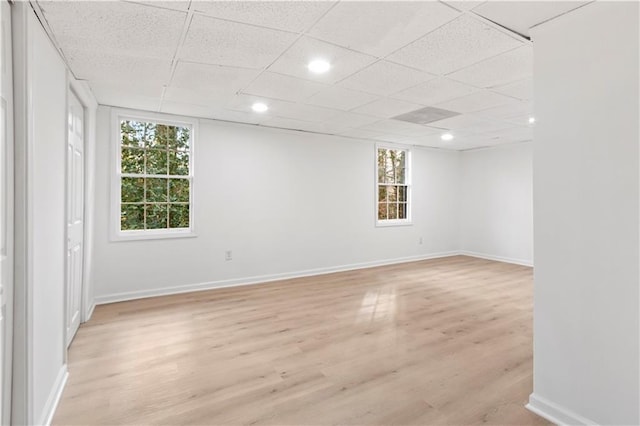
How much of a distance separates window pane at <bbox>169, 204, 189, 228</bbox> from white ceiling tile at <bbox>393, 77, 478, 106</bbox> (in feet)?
10.2

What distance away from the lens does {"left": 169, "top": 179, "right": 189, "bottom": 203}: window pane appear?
455cm

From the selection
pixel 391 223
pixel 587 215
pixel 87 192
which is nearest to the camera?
pixel 587 215

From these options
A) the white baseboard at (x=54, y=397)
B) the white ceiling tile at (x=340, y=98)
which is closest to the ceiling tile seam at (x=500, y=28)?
the white ceiling tile at (x=340, y=98)

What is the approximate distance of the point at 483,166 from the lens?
716cm

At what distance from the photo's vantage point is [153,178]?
4.44 metres

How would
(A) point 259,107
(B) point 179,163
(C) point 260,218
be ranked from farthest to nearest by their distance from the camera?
(C) point 260,218 → (B) point 179,163 → (A) point 259,107

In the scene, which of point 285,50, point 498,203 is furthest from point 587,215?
point 498,203

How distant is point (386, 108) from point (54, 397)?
395 cm

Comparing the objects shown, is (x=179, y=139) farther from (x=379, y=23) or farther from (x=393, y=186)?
(x=393, y=186)

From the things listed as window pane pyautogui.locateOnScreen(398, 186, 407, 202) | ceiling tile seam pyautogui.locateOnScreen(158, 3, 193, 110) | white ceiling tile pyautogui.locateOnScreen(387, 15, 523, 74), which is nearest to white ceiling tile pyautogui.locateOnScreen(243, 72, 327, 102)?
ceiling tile seam pyautogui.locateOnScreen(158, 3, 193, 110)

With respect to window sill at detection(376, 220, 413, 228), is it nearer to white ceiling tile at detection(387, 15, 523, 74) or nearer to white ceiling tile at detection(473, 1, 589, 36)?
white ceiling tile at detection(387, 15, 523, 74)

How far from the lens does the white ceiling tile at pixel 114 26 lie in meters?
1.94

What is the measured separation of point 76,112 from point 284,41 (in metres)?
2.22

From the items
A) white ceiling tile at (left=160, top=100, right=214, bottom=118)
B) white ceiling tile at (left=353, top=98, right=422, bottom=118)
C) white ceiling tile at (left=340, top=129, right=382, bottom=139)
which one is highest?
white ceiling tile at (left=340, top=129, right=382, bottom=139)
